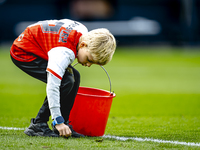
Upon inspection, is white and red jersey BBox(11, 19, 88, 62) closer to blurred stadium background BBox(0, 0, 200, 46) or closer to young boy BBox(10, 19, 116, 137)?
young boy BBox(10, 19, 116, 137)

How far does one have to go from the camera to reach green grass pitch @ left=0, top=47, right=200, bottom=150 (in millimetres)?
2896

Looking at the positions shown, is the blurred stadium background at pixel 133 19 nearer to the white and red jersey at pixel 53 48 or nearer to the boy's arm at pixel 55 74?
the white and red jersey at pixel 53 48

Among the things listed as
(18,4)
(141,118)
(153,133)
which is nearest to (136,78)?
(141,118)

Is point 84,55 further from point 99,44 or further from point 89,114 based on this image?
point 89,114

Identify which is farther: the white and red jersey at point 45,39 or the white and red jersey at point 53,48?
the white and red jersey at point 45,39

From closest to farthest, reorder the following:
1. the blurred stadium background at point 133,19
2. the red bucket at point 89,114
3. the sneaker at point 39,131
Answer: the sneaker at point 39,131 < the red bucket at point 89,114 < the blurred stadium background at point 133,19

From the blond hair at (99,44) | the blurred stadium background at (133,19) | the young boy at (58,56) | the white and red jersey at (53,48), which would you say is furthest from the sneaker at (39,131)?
the blurred stadium background at (133,19)

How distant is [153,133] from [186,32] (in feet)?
56.2

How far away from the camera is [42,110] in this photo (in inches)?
123

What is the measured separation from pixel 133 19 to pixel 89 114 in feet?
56.4

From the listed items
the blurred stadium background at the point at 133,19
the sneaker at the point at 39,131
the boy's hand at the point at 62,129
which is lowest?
the blurred stadium background at the point at 133,19

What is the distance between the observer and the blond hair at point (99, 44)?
2.90 meters

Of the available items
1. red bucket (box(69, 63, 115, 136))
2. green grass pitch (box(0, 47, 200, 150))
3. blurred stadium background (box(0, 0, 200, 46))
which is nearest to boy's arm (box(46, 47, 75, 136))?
green grass pitch (box(0, 47, 200, 150))

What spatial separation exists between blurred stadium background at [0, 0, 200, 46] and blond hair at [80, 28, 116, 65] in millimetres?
16639
